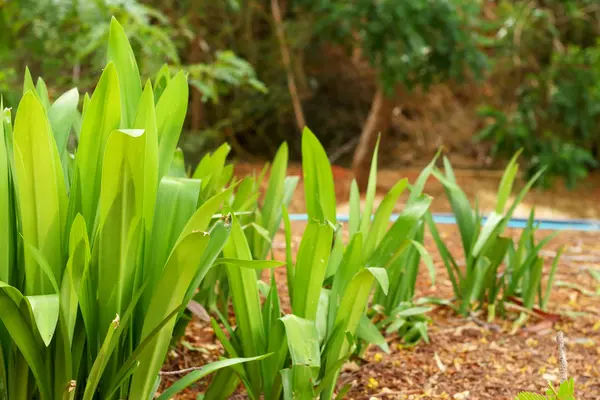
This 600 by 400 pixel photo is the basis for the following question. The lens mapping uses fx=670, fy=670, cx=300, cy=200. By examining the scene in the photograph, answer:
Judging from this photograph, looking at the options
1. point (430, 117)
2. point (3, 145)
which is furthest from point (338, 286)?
point (430, 117)

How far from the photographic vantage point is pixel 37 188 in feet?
3.04

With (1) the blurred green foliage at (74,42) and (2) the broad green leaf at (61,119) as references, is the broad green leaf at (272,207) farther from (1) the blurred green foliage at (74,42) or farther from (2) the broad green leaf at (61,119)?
(1) the blurred green foliage at (74,42)

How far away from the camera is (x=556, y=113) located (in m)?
4.95

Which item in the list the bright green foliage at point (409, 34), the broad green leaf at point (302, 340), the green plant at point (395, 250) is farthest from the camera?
the bright green foliage at point (409, 34)

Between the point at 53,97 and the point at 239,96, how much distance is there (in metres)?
2.87

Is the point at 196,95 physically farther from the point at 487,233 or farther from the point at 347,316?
the point at 347,316

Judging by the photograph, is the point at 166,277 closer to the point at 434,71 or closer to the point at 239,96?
the point at 434,71

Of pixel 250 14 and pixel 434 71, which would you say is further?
pixel 250 14

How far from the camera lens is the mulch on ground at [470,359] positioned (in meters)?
1.39

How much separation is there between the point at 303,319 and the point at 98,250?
341 mm

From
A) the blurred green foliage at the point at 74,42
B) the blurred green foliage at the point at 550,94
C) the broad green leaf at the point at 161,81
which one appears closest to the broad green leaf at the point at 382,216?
the broad green leaf at the point at 161,81

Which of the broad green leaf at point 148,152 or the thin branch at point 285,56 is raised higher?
the thin branch at point 285,56

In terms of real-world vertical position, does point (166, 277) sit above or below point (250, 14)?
below

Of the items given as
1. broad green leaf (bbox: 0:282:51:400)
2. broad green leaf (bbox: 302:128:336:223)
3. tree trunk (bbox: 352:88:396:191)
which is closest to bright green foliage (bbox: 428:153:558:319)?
broad green leaf (bbox: 302:128:336:223)
